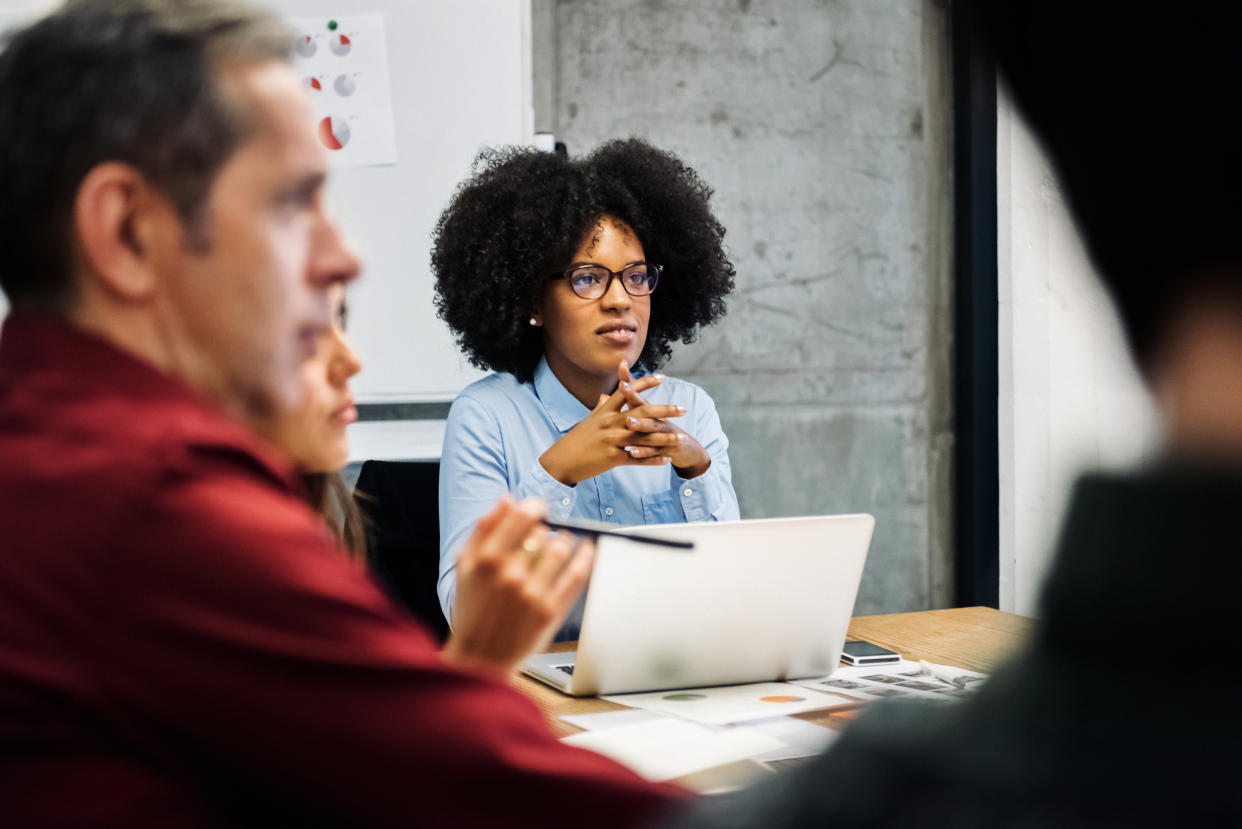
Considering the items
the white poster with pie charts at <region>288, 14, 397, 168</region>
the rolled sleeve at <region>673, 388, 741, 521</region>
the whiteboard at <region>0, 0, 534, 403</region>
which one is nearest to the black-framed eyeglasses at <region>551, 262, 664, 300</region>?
the rolled sleeve at <region>673, 388, 741, 521</region>

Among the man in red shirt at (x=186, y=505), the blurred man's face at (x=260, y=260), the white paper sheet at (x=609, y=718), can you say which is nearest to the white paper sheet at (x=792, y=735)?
the white paper sheet at (x=609, y=718)

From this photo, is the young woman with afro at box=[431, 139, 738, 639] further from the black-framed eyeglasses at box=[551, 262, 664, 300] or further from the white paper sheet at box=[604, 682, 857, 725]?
the white paper sheet at box=[604, 682, 857, 725]

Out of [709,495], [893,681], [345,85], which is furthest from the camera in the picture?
[345,85]

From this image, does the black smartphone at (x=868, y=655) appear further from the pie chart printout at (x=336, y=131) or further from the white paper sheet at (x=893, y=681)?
the pie chart printout at (x=336, y=131)

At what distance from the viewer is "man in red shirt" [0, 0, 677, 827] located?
0.54 metres

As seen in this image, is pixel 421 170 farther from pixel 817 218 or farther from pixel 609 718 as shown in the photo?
pixel 609 718

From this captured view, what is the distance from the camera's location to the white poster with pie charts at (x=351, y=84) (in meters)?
2.82

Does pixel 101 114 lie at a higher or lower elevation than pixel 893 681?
higher

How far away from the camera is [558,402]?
7.93 ft

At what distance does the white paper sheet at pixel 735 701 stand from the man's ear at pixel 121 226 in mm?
882

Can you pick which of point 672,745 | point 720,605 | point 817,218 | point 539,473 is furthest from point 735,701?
point 817,218

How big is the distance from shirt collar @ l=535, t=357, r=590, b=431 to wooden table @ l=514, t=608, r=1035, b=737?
2.29ft

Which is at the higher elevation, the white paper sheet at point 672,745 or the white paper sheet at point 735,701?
the white paper sheet at point 672,745

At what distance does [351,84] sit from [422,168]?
267 millimetres
